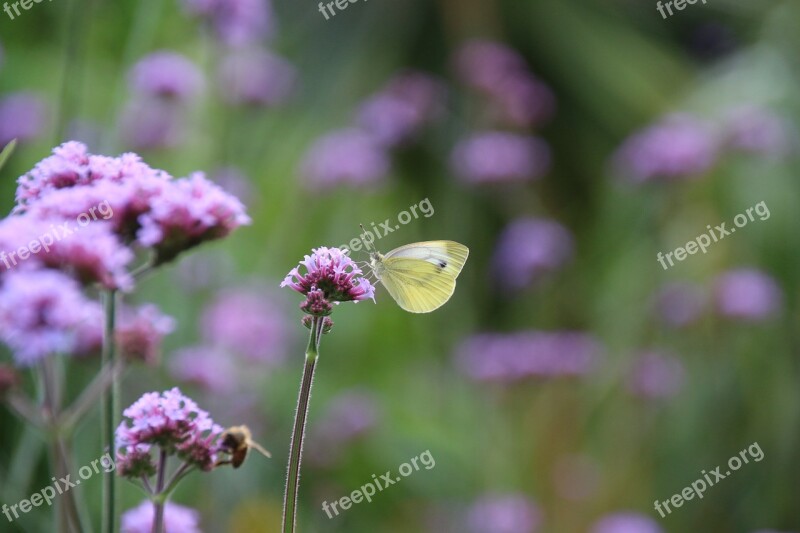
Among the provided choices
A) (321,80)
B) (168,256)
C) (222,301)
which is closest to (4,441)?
(222,301)

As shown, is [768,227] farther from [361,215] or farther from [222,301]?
[222,301]

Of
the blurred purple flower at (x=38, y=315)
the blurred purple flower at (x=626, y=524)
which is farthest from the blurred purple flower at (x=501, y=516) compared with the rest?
the blurred purple flower at (x=38, y=315)

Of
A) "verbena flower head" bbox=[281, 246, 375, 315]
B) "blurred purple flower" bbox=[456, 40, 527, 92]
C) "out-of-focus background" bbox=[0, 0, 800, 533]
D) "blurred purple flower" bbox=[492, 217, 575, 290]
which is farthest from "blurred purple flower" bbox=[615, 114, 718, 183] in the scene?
"verbena flower head" bbox=[281, 246, 375, 315]

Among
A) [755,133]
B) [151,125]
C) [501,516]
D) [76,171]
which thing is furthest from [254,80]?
[76,171]

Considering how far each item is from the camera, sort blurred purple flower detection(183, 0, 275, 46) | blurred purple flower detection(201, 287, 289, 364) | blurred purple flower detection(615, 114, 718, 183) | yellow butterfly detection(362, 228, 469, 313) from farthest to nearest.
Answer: blurred purple flower detection(615, 114, 718, 183)
blurred purple flower detection(201, 287, 289, 364)
blurred purple flower detection(183, 0, 275, 46)
yellow butterfly detection(362, 228, 469, 313)

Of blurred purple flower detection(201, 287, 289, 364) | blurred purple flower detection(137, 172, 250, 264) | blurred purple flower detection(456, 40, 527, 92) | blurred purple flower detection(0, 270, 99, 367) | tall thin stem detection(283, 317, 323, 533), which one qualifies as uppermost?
blurred purple flower detection(456, 40, 527, 92)

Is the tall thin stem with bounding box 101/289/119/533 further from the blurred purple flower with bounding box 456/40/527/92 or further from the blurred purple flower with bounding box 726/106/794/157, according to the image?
the blurred purple flower with bounding box 726/106/794/157
